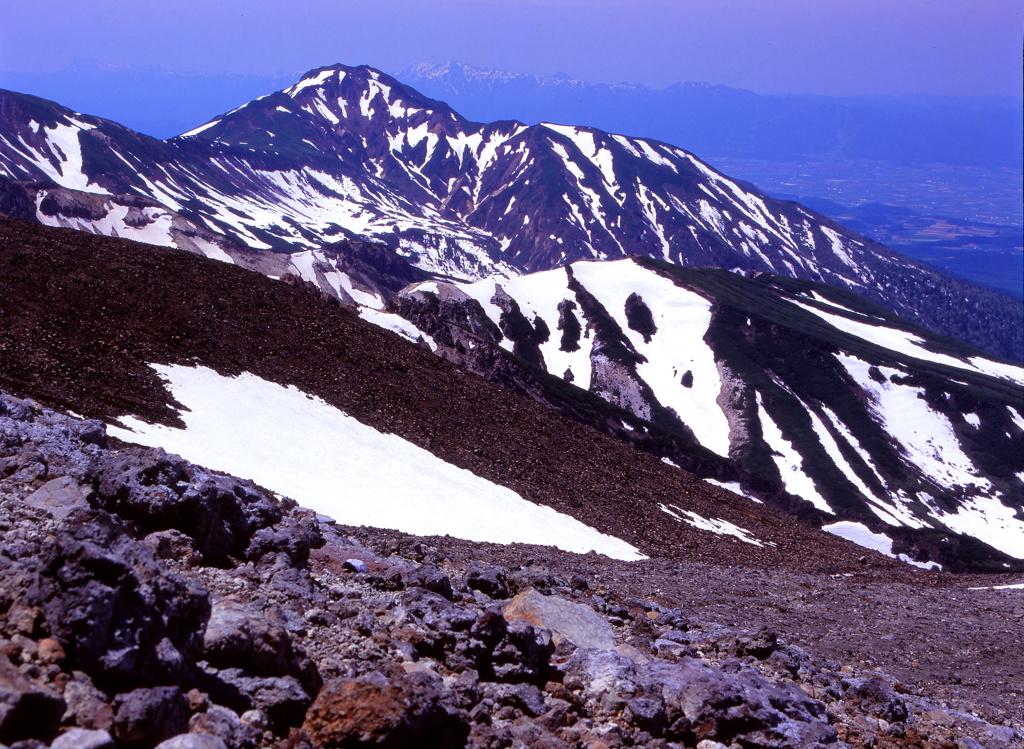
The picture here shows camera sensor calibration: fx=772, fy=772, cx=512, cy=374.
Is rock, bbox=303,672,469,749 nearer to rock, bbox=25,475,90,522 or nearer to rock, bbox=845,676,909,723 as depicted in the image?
rock, bbox=25,475,90,522

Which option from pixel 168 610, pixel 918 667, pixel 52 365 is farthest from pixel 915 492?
pixel 168 610

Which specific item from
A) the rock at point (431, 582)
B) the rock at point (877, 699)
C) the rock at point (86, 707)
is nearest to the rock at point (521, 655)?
the rock at point (431, 582)

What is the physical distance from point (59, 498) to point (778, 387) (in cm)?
10091

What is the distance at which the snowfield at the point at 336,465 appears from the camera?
22469mm

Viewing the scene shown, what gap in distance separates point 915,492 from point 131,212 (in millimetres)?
129531

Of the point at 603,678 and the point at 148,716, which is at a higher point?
the point at 603,678

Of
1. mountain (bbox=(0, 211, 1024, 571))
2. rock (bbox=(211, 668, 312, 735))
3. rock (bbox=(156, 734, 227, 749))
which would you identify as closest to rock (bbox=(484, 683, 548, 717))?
rock (bbox=(211, 668, 312, 735))

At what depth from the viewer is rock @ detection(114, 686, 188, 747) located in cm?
523

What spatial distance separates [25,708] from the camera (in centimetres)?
489

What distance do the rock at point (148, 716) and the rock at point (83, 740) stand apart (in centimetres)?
21

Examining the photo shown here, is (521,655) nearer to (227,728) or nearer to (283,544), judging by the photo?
(227,728)

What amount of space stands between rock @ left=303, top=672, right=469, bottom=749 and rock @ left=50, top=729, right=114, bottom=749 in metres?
1.54

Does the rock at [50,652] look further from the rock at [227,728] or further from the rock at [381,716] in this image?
the rock at [381,716]

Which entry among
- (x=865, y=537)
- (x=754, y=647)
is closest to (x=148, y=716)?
(x=754, y=647)
